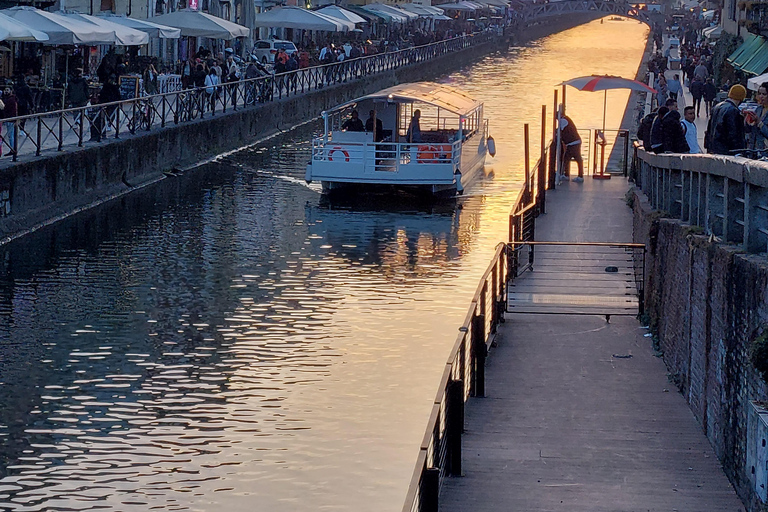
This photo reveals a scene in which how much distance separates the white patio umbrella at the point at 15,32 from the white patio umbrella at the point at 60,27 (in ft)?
5.11

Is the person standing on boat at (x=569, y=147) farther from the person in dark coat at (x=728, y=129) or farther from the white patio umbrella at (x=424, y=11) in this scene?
the white patio umbrella at (x=424, y=11)

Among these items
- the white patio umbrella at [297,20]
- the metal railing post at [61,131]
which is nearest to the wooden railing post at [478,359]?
the metal railing post at [61,131]

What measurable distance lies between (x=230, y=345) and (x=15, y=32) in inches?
443

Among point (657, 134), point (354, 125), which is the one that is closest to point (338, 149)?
point (354, 125)

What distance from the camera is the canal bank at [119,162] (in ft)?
70.7

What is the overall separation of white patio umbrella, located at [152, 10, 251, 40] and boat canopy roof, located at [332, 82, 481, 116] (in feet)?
29.8

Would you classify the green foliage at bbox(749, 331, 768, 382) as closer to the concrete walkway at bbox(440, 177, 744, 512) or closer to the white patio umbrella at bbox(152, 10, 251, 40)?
the concrete walkway at bbox(440, 177, 744, 512)

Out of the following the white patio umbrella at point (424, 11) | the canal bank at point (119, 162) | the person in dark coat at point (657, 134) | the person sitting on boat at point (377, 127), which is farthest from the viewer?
the white patio umbrella at point (424, 11)

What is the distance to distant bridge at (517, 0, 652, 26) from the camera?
4980 inches

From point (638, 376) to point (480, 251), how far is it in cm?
996

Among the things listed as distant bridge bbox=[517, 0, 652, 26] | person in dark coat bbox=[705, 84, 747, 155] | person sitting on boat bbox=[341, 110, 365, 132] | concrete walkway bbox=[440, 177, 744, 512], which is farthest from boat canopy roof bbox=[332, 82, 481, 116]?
distant bridge bbox=[517, 0, 652, 26]

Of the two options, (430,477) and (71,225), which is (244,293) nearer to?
(71,225)

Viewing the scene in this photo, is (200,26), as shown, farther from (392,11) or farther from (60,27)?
(392,11)

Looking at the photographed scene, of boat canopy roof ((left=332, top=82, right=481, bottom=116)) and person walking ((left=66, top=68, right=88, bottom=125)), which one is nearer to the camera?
boat canopy roof ((left=332, top=82, right=481, bottom=116))
